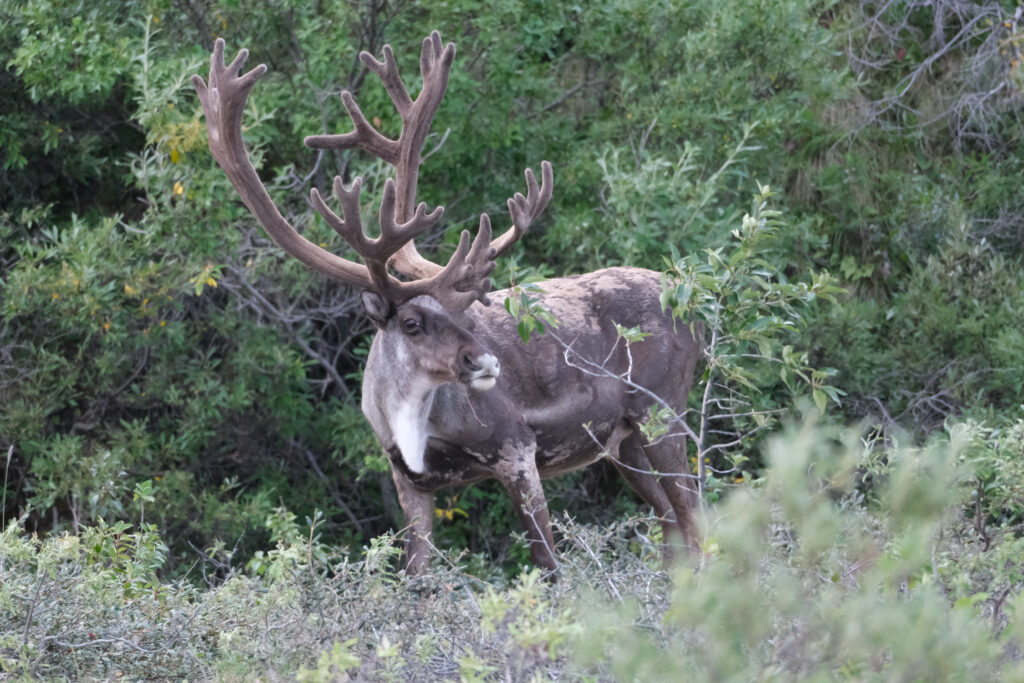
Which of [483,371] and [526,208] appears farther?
[526,208]

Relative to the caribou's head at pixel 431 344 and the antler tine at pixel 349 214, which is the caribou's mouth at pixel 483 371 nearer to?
the caribou's head at pixel 431 344

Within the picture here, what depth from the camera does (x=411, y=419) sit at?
16.7 feet

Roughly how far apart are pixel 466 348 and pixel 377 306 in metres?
0.46

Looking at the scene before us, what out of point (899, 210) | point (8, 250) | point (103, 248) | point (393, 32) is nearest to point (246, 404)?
point (103, 248)

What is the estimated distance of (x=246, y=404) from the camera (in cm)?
785

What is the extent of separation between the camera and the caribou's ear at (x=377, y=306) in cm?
500

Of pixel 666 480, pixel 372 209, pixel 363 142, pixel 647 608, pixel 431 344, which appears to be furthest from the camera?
pixel 372 209

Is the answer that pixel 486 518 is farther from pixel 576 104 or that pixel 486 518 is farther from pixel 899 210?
pixel 899 210

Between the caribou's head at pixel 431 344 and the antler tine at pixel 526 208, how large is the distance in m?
0.51

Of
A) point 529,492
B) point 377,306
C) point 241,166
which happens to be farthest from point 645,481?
point 241,166

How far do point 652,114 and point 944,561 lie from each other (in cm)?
549

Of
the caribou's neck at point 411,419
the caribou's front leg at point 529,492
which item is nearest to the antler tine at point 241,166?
the caribou's neck at point 411,419

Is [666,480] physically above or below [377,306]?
below

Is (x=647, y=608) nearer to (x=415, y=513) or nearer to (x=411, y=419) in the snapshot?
(x=411, y=419)
